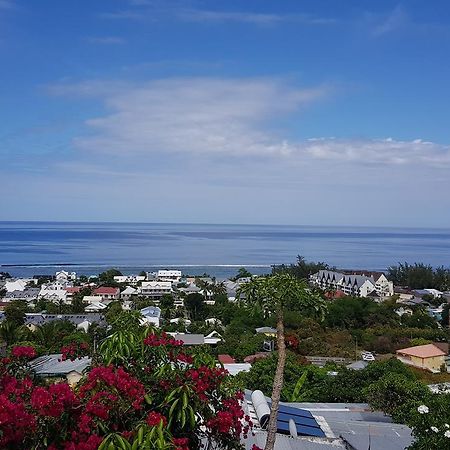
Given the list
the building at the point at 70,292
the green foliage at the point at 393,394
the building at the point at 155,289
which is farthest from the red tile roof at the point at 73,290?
the green foliage at the point at 393,394

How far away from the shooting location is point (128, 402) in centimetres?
321

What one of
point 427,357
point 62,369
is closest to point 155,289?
point 427,357

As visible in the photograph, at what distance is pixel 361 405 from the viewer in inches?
419

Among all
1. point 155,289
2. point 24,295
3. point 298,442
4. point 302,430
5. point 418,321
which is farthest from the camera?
point 155,289

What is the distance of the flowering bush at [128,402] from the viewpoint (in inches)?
115

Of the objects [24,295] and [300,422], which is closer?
[300,422]

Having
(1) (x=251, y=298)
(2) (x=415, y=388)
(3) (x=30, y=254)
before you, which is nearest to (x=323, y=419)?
(2) (x=415, y=388)

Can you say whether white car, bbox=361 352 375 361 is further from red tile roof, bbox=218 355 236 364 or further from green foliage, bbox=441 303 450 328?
green foliage, bbox=441 303 450 328

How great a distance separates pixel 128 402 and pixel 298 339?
71.7 feet

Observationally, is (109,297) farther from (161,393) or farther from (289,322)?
(161,393)

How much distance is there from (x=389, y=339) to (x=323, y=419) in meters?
17.8

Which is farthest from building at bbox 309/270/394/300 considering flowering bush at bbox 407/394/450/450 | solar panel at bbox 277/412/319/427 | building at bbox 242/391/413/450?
flowering bush at bbox 407/394/450/450

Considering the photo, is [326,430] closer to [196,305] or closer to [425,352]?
[425,352]

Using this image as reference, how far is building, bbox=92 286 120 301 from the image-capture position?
144ft
